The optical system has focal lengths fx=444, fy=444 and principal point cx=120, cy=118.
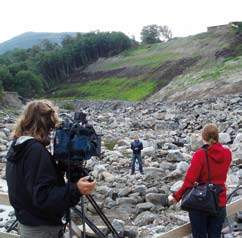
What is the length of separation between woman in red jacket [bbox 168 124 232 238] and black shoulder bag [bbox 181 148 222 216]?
10cm

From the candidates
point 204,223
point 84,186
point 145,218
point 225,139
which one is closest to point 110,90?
point 225,139

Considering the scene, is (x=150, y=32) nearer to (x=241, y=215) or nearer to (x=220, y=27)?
(x=220, y=27)

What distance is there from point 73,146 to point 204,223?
7.07 ft

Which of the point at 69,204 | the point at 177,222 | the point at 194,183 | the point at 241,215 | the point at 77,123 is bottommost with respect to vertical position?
the point at 177,222

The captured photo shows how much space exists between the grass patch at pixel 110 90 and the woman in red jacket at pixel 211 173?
235 ft

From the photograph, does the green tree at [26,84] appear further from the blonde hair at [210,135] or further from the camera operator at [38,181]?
the camera operator at [38,181]

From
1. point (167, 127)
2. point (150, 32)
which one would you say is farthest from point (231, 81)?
point (150, 32)

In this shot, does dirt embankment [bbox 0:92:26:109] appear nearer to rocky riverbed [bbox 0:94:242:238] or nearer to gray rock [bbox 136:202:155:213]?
rocky riverbed [bbox 0:94:242:238]

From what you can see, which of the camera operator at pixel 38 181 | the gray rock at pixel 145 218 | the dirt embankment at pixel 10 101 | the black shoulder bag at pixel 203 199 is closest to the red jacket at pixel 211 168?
the black shoulder bag at pixel 203 199

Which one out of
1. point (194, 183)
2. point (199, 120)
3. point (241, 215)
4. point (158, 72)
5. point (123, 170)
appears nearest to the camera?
point (194, 183)

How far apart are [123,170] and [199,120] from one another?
14.8 m

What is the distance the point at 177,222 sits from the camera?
29.8 ft

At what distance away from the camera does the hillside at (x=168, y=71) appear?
58875mm

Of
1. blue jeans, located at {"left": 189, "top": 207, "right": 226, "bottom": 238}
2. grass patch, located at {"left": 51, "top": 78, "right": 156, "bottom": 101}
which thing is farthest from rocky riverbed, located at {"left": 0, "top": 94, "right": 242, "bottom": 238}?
grass patch, located at {"left": 51, "top": 78, "right": 156, "bottom": 101}
